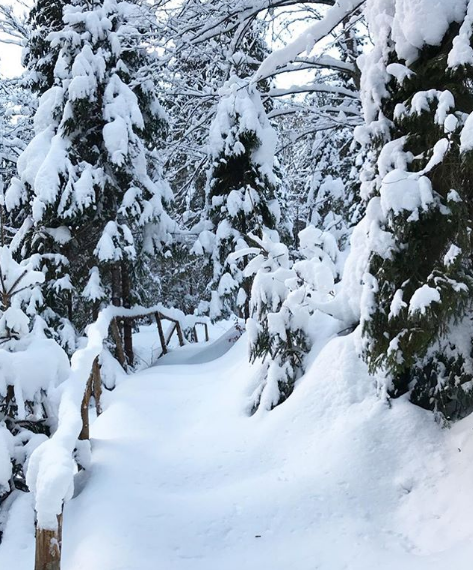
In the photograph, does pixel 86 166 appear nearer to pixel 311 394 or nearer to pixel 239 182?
pixel 239 182

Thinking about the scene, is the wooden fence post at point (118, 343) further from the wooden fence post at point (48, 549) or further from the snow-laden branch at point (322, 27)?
the wooden fence post at point (48, 549)

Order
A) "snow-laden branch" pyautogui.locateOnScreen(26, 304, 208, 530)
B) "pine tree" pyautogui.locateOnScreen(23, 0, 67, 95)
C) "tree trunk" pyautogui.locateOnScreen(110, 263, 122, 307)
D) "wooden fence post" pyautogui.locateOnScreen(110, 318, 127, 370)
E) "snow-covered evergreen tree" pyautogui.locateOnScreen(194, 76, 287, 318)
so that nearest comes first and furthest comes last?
"snow-laden branch" pyautogui.locateOnScreen(26, 304, 208, 530) → "snow-covered evergreen tree" pyautogui.locateOnScreen(194, 76, 287, 318) → "wooden fence post" pyautogui.locateOnScreen(110, 318, 127, 370) → "pine tree" pyautogui.locateOnScreen(23, 0, 67, 95) → "tree trunk" pyautogui.locateOnScreen(110, 263, 122, 307)

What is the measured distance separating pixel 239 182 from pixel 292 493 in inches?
336

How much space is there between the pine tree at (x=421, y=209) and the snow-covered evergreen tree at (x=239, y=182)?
5.42 metres

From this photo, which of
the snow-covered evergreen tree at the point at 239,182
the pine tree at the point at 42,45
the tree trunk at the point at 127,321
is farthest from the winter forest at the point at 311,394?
the pine tree at the point at 42,45

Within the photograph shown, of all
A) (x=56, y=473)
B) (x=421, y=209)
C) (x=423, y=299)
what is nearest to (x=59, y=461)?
(x=56, y=473)

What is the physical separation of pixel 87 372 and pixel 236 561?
2250 mm

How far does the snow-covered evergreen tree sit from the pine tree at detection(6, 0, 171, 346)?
1.58 meters

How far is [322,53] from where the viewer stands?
249 inches

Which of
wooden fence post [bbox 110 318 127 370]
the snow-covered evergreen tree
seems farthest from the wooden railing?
wooden fence post [bbox 110 318 127 370]

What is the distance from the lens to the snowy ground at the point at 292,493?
3.08 metres

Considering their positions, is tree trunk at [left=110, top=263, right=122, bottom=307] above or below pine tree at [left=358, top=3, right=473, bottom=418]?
below

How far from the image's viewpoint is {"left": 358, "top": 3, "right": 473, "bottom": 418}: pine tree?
3.18m

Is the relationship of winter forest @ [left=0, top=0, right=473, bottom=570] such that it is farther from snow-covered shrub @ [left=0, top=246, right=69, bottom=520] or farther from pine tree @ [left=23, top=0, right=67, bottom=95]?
pine tree @ [left=23, top=0, right=67, bottom=95]
